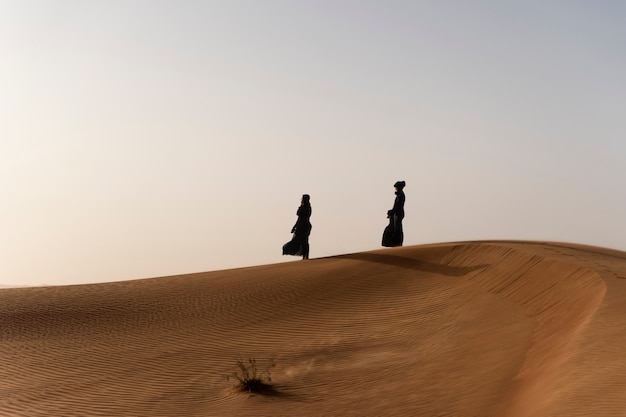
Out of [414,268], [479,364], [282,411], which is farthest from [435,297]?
[282,411]

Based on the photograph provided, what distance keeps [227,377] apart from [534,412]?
6.95 meters

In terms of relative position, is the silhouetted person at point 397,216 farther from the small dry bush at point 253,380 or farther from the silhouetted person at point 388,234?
the small dry bush at point 253,380

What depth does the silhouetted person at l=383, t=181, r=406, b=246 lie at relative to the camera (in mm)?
25922

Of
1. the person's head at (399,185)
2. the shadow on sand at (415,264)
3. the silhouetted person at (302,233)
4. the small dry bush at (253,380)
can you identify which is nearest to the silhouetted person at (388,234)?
the person's head at (399,185)

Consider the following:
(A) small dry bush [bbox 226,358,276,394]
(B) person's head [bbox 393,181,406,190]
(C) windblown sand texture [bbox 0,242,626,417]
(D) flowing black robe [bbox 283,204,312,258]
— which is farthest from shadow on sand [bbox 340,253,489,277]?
(A) small dry bush [bbox 226,358,276,394]

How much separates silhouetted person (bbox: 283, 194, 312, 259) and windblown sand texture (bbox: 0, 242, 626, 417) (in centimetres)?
81

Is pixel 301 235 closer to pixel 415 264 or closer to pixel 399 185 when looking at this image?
pixel 399 185

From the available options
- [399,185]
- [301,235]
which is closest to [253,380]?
[301,235]

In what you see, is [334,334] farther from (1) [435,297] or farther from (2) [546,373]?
(2) [546,373]

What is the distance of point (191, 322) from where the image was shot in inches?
818

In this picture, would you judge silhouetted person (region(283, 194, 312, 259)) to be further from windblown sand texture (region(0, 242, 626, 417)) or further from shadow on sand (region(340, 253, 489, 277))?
shadow on sand (region(340, 253, 489, 277))

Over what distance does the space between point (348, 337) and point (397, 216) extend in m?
8.48

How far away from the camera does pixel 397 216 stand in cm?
2606

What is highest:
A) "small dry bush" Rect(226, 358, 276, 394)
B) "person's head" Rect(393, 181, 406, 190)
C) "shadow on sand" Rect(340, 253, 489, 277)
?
"person's head" Rect(393, 181, 406, 190)
